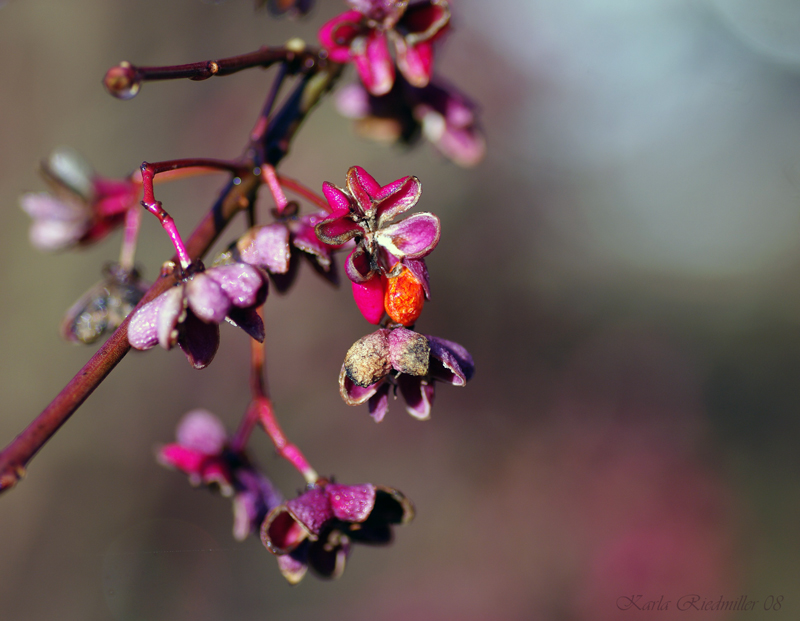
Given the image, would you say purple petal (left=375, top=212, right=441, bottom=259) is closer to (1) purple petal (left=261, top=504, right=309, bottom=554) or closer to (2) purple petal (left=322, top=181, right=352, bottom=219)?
(2) purple petal (left=322, top=181, right=352, bottom=219)

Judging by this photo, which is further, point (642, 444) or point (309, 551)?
point (642, 444)

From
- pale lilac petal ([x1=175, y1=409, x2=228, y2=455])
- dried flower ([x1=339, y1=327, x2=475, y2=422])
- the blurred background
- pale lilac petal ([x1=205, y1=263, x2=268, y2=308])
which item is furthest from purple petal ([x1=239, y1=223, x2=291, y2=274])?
the blurred background

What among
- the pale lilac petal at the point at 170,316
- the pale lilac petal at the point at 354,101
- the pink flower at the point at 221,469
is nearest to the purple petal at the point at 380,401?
the pale lilac petal at the point at 170,316

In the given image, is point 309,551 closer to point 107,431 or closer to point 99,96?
point 107,431

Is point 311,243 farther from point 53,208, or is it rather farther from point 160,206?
point 53,208

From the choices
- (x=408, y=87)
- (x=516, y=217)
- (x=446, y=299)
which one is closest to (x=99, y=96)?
(x=446, y=299)

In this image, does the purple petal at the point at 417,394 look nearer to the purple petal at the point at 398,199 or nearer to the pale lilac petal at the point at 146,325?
the purple petal at the point at 398,199

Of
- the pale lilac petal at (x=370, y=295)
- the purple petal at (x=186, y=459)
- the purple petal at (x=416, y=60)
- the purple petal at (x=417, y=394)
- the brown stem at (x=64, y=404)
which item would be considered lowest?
the brown stem at (x=64, y=404)
